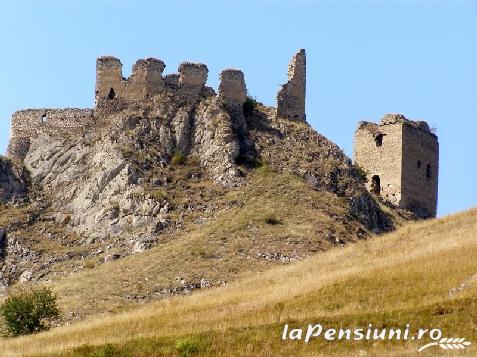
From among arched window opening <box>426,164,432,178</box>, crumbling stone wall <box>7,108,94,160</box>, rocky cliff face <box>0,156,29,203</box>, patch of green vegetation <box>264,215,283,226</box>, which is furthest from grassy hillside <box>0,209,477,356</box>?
crumbling stone wall <box>7,108,94,160</box>

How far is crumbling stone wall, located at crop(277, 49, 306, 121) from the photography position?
216ft

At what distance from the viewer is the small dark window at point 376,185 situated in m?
68.4

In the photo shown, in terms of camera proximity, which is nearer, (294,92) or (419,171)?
(294,92)

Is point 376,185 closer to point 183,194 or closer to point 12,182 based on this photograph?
point 183,194

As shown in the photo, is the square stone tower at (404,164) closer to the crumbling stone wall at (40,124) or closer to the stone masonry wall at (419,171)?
the stone masonry wall at (419,171)

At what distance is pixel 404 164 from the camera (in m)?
67.4

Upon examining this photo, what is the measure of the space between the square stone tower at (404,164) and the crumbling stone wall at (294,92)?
16.8ft

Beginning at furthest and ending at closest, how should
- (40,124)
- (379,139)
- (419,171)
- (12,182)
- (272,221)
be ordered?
(379,139), (419,171), (40,124), (12,182), (272,221)

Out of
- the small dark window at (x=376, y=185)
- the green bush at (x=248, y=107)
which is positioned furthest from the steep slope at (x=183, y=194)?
the small dark window at (x=376, y=185)

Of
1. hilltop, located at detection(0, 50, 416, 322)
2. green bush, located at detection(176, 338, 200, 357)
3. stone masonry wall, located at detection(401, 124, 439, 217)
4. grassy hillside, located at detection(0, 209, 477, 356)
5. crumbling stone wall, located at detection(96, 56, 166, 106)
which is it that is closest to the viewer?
green bush, located at detection(176, 338, 200, 357)

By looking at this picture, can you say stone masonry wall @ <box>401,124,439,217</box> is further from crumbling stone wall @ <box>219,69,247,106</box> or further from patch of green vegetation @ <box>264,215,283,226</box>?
patch of green vegetation @ <box>264,215,283,226</box>

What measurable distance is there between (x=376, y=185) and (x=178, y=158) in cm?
1148

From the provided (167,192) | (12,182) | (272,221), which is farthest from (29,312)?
(12,182)

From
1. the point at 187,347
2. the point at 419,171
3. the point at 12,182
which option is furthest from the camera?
the point at 419,171
